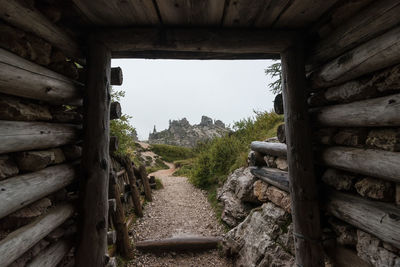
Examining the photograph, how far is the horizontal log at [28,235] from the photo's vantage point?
134 centimetres

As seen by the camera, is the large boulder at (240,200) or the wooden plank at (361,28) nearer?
the wooden plank at (361,28)

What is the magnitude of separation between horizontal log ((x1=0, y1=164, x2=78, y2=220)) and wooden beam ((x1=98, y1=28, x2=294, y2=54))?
165 centimetres

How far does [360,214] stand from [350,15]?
202 cm

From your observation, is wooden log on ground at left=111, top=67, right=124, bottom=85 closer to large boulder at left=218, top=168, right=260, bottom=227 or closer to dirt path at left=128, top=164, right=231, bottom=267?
dirt path at left=128, top=164, right=231, bottom=267

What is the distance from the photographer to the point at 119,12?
7.16 ft

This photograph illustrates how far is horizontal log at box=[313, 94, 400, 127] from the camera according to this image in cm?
156

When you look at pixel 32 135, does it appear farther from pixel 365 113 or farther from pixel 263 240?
pixel 263 240

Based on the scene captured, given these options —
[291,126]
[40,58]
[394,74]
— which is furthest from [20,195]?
[394,74]

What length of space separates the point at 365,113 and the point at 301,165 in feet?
3.03

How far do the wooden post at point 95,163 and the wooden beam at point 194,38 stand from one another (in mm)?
267

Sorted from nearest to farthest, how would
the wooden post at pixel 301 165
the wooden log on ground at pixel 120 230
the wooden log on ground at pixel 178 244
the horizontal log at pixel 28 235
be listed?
the horizontal log at pixel 28 235
the wooden post at pixel 301 165
the wooden log on ground at pixel 120 230
the wooden log on ground at pixel 178 244

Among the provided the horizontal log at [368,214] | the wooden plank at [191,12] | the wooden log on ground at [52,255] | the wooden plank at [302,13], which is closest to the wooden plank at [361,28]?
the wooden plank at [302,13]

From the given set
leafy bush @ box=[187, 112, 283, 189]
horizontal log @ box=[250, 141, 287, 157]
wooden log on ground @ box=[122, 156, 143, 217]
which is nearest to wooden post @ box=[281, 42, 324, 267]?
horizontal log @ box=[250, 141, 287, 157]

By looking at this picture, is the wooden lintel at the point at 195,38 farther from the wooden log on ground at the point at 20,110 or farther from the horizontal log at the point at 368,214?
the horizontal log at the point at 368,214
